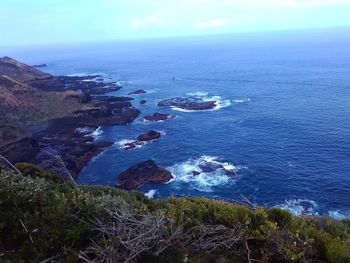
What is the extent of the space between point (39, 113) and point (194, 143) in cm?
3222

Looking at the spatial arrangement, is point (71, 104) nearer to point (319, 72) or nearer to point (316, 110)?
point (316, 110)

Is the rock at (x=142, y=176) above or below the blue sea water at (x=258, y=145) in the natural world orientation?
above

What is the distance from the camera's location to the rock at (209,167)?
143 ft

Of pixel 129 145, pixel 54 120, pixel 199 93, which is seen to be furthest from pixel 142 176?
pixel 199 93

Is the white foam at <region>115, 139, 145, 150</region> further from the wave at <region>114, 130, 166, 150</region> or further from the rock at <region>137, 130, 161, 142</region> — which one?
the rock at <region>137, 130, 161, 142</region>

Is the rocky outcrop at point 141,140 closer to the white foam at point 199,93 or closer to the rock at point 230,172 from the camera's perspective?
the rock at point 230,172

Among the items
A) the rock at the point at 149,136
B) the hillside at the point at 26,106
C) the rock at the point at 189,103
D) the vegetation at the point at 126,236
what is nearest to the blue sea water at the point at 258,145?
the rock at the point at 149,136

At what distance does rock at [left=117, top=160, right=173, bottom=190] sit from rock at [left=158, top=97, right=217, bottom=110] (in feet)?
96.1

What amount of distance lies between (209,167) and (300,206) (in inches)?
492

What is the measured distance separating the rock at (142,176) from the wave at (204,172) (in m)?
1.34

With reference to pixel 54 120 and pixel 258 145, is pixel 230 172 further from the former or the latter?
pixel 54 120

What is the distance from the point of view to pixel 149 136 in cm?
5516

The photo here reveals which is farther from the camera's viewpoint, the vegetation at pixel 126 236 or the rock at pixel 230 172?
the rock at pixel 230 172

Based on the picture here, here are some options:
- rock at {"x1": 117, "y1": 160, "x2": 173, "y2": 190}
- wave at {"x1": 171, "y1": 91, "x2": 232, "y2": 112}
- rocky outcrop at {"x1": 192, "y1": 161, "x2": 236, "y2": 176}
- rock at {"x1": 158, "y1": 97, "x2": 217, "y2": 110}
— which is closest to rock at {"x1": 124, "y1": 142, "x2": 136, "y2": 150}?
rock at {"x1": 117, "y1": 160, "x2": 173, "y2": 190}
